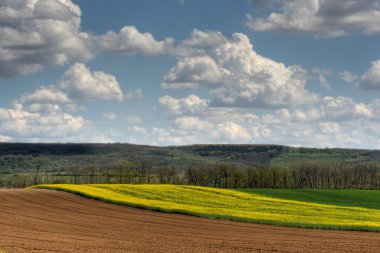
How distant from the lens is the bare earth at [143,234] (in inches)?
1297

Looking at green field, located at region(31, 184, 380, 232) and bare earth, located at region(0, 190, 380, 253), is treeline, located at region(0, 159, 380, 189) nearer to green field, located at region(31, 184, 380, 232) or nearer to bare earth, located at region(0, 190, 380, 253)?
green field, located at region(31, 184, 380, 232)

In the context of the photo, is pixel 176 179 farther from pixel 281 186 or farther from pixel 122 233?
pixel 122 233

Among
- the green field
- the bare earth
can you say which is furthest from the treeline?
the bare earth

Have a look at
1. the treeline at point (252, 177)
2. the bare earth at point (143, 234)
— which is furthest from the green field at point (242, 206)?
the treeline at point (252, 177)

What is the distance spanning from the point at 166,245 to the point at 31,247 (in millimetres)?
8028

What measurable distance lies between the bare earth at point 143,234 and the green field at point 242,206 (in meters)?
2.91

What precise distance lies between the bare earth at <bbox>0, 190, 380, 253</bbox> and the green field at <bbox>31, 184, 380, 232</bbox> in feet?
9.55

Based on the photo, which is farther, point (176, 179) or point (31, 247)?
point (176, 179)

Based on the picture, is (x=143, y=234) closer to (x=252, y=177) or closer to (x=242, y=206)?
(x=242, y=206)

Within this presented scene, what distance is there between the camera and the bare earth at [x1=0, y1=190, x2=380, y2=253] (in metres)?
32.9

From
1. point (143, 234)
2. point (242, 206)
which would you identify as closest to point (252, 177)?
point (242, 206)

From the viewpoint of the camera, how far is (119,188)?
A: 83125mm

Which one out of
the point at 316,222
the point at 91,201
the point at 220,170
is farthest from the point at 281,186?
the point at 316,222

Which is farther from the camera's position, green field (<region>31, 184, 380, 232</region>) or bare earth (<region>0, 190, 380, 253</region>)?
green field (<region>31, 184, 380, 232</region>)
